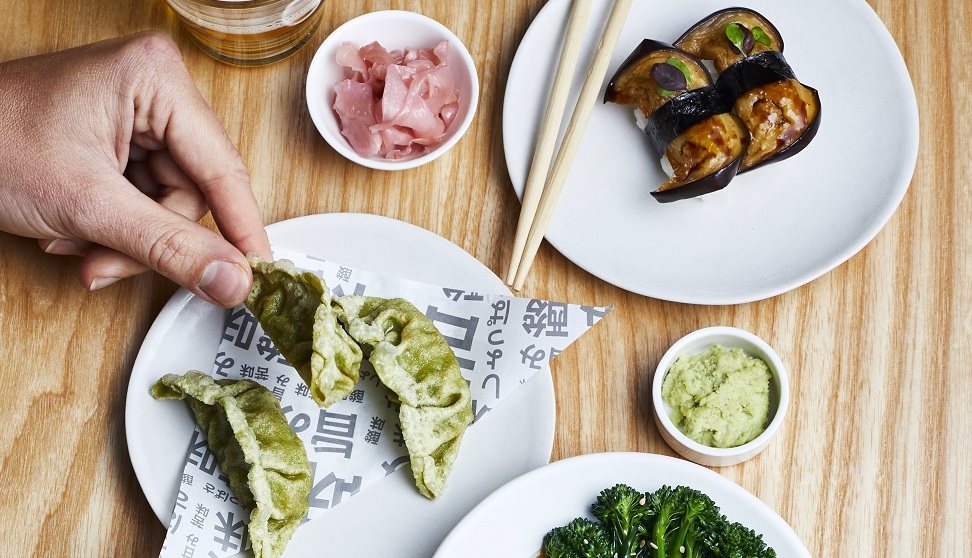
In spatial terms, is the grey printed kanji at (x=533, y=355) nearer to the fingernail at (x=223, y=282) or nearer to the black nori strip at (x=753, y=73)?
the fingernail at (x=223, y=282)

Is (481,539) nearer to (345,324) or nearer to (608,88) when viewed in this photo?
(345,324)

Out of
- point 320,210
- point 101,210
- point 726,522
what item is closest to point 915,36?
point 726,522

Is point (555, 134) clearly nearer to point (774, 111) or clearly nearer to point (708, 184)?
point (708, 184)

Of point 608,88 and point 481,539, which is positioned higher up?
point 608,88

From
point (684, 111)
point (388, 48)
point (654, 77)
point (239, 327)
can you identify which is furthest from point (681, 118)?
point (239, 327)

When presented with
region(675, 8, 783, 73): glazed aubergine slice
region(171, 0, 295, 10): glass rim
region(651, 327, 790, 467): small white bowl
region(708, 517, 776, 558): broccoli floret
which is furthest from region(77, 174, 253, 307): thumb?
region(675, 8, 783, 73): glazed aubergine slice
